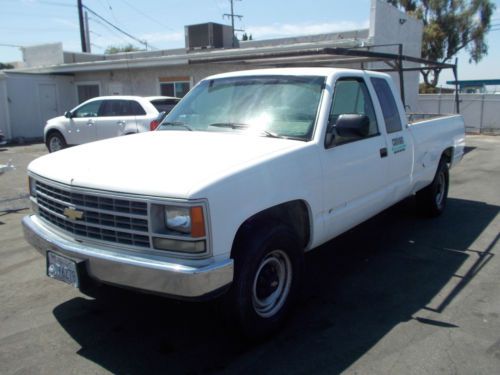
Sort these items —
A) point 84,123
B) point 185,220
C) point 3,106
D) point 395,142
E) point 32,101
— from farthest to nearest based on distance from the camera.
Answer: point 32,101 < point 3,106 < point 84,123 < point 395,142 < point 185,220

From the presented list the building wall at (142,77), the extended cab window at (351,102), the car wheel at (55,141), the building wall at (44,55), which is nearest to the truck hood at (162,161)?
the extended cab window at (351,102)

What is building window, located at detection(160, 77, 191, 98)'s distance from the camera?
59.6 ft

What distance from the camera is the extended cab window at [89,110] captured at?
508 inches

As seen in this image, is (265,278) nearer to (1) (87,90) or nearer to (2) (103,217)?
(2) (103,217)

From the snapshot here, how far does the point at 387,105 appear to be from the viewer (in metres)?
5.20

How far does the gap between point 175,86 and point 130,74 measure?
8.54ft

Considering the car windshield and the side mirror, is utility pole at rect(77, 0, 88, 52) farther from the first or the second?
the side mirror

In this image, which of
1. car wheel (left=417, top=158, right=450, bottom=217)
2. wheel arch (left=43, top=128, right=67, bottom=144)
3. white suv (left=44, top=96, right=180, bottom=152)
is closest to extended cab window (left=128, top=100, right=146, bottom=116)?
white suv (left=44, top=96, right=180, bottom=152)

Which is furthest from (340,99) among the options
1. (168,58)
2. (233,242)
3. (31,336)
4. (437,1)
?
Answer: (437,1)

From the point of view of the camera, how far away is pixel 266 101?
427 centimetres

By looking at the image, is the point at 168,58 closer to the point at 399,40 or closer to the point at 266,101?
the point at 399,40

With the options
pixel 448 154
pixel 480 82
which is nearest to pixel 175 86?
pixel 448 154

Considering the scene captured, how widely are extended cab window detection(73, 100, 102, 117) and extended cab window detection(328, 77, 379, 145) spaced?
9.61 m

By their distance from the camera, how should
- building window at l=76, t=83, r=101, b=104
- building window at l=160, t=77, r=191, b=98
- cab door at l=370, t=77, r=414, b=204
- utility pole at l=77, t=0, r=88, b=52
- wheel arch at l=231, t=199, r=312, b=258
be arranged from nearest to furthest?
wheel arch at l=231, t=199, r=312, b=258 < cab door at l=370, t=77, r=414, b=204 < building window at l=160, t=77, r=191, b=98 < building window at l=76, t=83, r=101, b=104 < utility pole at l=77, t=0, r=88, b=52
